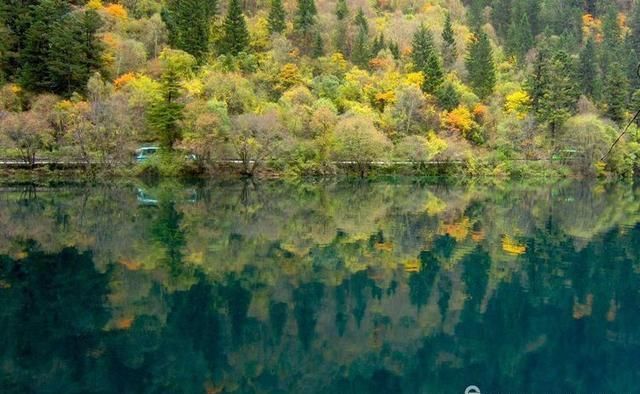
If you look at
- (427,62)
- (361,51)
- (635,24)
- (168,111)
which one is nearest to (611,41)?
(635,24)

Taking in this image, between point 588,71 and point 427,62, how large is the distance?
24048mm

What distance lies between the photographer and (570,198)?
44344 millimetres

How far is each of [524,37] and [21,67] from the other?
6722 centimetres

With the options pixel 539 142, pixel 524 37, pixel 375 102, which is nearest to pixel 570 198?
pixel 539 142

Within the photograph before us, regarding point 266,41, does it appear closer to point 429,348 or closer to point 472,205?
point 472,205

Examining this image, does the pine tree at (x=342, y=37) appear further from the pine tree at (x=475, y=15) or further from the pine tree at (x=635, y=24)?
the pine tree at (x=635, y=24)

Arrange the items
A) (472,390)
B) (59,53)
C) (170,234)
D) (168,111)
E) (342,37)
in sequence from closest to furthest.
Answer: (472,390), (170,234), (168,111), (59,53), (342,37)

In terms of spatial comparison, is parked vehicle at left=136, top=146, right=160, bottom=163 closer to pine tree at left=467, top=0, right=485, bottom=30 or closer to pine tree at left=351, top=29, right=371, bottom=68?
pine tree at left=351, top=29, right=371, bottom=68

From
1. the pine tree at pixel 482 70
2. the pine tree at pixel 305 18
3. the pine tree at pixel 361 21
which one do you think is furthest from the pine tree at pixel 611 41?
the pine tree at pixel 305 18

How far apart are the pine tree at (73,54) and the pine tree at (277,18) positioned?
85.4 ft

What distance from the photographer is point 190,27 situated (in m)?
69.2

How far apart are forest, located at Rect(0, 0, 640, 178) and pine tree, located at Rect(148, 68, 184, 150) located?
0.40 feet

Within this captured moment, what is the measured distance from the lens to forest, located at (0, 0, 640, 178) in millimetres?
49375

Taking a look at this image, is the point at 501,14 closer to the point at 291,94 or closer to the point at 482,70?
the point at 482,70
